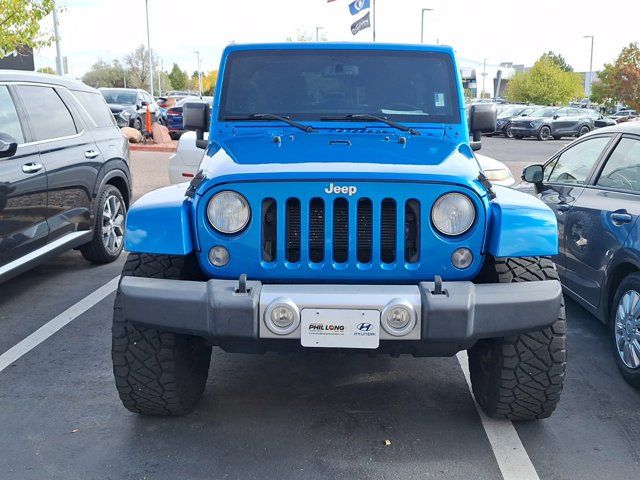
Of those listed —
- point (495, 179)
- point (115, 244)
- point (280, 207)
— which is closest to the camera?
point (280, 207)

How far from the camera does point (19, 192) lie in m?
5.11

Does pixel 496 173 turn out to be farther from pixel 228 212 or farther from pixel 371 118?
pixel 228 212

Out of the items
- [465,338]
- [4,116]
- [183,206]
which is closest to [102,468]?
[183,206]

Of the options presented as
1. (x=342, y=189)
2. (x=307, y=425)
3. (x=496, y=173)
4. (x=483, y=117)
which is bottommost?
(x=307, y=425)

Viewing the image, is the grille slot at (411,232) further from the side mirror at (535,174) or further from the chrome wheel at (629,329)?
the side mirror at (535,174)

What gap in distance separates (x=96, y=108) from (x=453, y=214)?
483 centimetres

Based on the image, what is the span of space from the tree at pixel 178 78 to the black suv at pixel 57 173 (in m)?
106

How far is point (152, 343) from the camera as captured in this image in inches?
131

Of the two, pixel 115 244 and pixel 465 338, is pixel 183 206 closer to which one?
pixel 465 338

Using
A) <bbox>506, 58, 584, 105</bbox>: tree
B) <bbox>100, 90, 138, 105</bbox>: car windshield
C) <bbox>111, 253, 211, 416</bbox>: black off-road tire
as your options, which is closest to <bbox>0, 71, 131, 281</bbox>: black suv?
<bbox>111, 253, 211, 416</bbox>: black off-road tire

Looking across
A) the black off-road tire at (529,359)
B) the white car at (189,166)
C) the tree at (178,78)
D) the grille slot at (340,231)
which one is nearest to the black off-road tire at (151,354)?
the grille slot at (340,231)

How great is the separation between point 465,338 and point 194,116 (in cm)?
269

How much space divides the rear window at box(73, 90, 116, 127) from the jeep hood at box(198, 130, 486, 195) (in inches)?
122

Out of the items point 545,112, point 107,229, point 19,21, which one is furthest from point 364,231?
point 545,112
